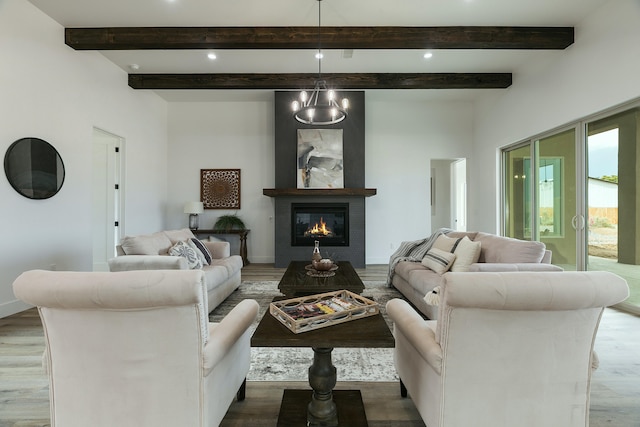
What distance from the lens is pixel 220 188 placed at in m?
6.35

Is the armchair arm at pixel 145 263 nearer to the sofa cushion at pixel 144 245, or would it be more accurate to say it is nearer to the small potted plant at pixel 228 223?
the sofa cushion at pixel 144 245

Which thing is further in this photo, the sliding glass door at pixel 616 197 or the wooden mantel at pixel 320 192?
the wooden mantel at pixel 320 192

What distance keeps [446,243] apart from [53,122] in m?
4.88

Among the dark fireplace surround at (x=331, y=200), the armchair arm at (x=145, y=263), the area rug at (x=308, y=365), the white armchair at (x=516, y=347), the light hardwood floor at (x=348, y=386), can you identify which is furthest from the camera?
the dark fireplace surround at (x=331, y=200)

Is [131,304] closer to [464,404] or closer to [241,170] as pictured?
[464,404]

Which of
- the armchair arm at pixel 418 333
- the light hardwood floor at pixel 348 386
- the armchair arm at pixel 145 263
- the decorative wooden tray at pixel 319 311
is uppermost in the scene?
the armchair arm at pixel 145 263

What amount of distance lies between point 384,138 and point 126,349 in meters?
5.94

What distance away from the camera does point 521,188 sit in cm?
514

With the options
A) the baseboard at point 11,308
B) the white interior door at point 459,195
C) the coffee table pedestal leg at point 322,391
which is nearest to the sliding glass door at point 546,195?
the white interior door at point 459,195

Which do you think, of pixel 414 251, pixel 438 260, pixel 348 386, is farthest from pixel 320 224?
pixel 348 386

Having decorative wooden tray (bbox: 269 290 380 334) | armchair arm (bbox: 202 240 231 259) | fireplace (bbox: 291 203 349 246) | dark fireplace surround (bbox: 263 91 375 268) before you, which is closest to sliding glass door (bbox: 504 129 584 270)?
dark fireplace surround (bbox: 263 91 375 268)

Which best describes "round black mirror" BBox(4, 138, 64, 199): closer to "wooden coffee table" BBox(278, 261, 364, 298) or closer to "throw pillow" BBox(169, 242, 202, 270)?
"throw pillow" BBox(169, 242, 202, 270)

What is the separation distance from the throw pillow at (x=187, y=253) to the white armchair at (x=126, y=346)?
6.84 ft

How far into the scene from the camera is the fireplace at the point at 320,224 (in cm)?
589
